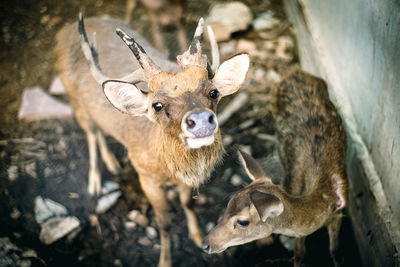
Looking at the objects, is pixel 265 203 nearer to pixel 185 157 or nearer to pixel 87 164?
pixel 185 157

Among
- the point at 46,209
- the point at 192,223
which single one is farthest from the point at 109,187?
the point at 192,223

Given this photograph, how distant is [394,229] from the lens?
8.81ft

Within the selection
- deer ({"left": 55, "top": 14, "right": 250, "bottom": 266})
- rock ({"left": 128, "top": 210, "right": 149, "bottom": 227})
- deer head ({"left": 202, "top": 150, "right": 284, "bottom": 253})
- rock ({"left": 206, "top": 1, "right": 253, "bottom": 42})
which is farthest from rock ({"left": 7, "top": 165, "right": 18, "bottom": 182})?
rock ({"left": 206, "top": 1, "right": 253, "bottom": 42})

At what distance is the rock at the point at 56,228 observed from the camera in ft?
12.2

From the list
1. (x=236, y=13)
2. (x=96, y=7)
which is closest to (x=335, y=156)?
(x=236, y=13)

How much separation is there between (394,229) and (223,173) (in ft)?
6.59

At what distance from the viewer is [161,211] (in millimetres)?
3590

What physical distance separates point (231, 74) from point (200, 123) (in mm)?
611

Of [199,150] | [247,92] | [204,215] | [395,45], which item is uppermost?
[395,45]

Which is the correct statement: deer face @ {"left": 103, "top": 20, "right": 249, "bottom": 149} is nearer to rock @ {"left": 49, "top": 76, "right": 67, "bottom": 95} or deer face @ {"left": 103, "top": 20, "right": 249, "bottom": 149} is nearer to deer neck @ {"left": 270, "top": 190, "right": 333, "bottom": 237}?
deer neck @ {"left": 270, "top": 190, "right": 333, "bottom": 237}

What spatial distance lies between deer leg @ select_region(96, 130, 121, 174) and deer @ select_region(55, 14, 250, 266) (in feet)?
1.23

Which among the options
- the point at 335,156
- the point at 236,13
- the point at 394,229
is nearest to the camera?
the point at 394,229

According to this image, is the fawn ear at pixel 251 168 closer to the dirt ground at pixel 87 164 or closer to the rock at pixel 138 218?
the dirt ground at pixel 87 164

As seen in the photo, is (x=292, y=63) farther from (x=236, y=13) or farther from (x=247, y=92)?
(x=236, y=13)
